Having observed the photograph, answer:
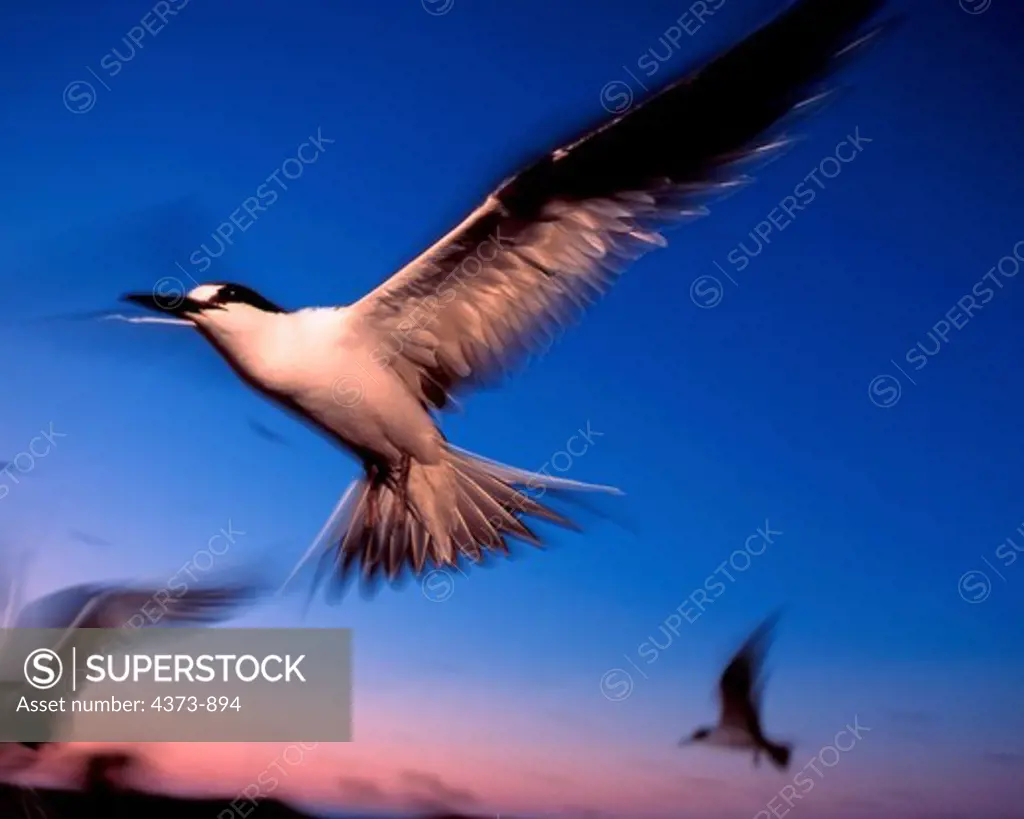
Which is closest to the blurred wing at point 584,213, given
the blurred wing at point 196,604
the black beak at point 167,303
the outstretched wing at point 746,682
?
the black beak at point 167,303

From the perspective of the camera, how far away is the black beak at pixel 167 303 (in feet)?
4.70

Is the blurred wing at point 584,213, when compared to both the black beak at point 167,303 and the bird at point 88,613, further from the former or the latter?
the bird at point 88,613

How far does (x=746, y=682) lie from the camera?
1.36m

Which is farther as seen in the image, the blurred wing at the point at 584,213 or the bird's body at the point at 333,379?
the bird's body at the point at 333,379

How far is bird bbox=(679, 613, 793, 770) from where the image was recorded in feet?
4.44

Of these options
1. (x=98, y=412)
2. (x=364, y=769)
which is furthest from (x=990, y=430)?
(x=98, y=412)

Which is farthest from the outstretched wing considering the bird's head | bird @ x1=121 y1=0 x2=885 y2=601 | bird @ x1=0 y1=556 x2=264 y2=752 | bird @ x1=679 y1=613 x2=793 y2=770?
the bird's head

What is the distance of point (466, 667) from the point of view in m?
1.40

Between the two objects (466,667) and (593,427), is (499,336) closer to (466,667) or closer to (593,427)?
(593,427)

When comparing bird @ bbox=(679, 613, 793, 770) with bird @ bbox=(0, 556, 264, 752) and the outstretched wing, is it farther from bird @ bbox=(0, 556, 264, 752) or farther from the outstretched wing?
bird @ bbox=(0, 556, 264, 752)

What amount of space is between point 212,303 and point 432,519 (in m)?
0.44

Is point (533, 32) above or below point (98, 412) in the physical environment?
above

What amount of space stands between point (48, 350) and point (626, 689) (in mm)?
961

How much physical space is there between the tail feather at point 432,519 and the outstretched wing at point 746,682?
12.3 inches
